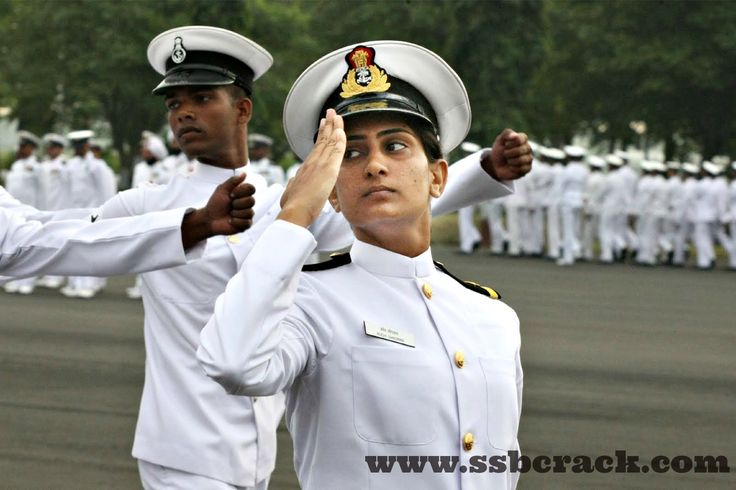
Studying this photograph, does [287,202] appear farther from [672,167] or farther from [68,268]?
[672,167]

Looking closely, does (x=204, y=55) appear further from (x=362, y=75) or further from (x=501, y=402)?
(x=501, y=402)

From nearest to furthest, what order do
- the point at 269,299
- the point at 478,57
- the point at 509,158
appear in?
the point at 269,299
the point at 509,158
the point at 478,57

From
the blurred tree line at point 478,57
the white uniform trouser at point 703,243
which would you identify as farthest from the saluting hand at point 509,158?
the blurred tree line at point 478,57

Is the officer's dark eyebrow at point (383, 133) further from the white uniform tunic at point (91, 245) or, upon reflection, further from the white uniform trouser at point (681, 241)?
the white uniform trouser at point (681, 241)

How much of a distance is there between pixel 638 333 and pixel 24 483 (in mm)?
9182

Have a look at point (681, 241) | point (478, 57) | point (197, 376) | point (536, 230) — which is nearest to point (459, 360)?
point (197, 376)

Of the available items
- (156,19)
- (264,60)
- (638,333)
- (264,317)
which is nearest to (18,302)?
(638,333)

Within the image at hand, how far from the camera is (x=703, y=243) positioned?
29438 mm

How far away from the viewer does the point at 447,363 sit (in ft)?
10.3

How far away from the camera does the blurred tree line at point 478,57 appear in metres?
41.1

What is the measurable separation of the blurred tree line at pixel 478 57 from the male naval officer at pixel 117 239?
36.2 metres

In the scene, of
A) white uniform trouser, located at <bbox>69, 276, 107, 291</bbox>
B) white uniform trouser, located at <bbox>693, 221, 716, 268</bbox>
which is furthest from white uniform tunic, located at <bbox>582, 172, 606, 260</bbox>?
white uniform trouser, located at <bbox>69, 276, 107, 291</bbox>

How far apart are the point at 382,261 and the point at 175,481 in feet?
5.10

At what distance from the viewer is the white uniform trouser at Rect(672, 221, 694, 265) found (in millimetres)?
30562
